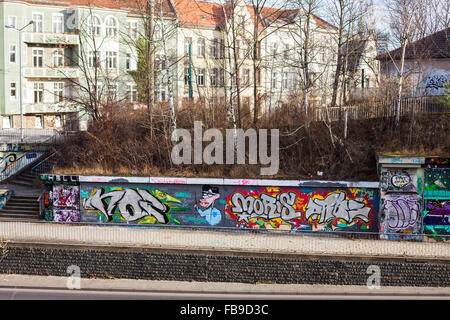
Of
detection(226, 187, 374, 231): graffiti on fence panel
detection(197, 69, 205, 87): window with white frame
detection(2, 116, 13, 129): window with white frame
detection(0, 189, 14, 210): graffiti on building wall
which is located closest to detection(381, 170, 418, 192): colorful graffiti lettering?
detection(226, 187, 374, 231): graffiti on fence panel

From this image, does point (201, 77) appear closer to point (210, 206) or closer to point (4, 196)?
point (4, 196)

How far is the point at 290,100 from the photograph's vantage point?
2673cm

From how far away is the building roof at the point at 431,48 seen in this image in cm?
2670

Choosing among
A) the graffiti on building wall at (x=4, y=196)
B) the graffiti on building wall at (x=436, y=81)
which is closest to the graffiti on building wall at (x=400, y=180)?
the graffiti on building wall at (x=436, y=81)

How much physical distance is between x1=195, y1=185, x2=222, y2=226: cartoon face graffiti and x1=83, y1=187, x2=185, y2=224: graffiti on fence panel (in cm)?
107

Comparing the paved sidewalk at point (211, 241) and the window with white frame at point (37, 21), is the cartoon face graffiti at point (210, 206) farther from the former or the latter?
the window with white frame at point (37, 21)

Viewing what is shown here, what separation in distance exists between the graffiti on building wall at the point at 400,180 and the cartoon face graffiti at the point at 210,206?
6792mm

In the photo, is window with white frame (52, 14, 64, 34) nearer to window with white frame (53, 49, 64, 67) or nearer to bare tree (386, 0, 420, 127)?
window with white frame (53, 49, 64, 67)

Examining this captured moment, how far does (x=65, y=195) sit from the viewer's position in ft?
68.0

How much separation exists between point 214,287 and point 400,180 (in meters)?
8.61

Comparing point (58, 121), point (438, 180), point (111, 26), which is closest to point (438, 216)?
point (438, 180)

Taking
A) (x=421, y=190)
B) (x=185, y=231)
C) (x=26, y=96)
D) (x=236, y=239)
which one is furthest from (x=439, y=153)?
(x=26, y=96)

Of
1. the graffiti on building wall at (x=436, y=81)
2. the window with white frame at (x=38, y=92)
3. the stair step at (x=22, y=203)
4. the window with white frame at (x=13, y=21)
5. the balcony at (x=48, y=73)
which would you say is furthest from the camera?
the window with white frame at (x=38, y=92)

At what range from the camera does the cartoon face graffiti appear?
19641 mm
